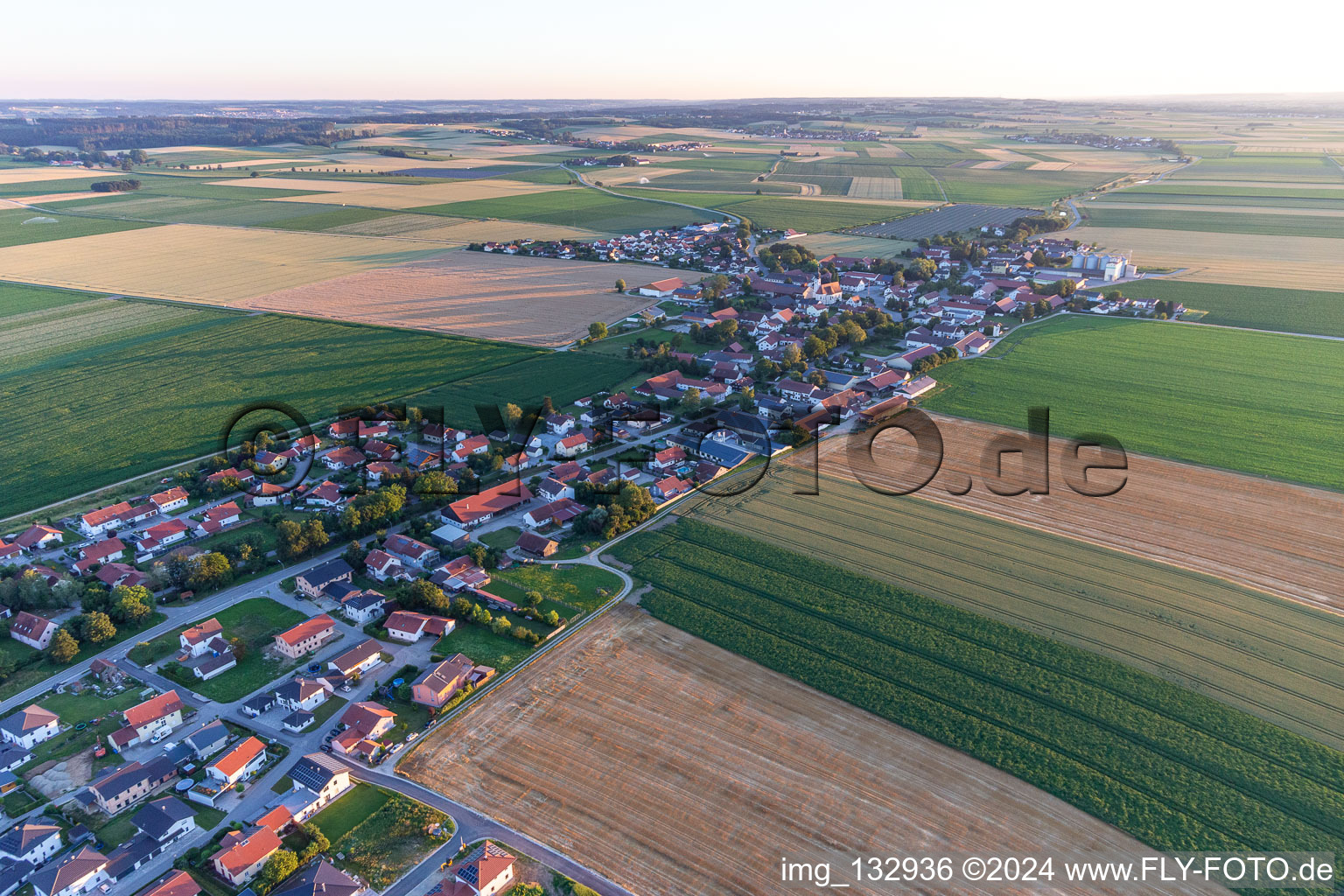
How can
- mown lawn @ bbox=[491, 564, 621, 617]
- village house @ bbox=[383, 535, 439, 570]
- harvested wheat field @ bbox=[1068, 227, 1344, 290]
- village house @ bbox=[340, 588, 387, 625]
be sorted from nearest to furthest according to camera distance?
1. village house @ bbox=[340, 588, 387, 625]
2. mown lawn @ bbox=[491, 564, 621, 617]
3. village house @ bbox=[383, 535, 439, 570]
4. harvested wheat field @ bbox=[1068, 227, 1344, 290]

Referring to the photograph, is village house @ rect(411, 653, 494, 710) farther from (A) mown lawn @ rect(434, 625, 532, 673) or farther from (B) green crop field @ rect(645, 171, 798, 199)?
(B) green crop field @ rect(645, 171, 798, 199)

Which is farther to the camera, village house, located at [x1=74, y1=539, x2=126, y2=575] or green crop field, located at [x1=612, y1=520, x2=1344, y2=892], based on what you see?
village house, located at [x1=74, y1=539, x2=126, y2=575]

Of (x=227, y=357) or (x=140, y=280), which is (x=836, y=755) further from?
(x=140, y=280)

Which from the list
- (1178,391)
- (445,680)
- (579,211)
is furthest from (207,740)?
(579,211)

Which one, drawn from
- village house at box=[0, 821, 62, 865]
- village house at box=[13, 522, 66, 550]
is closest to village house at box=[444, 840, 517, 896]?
village house at box=[0, 821, 62, 865]

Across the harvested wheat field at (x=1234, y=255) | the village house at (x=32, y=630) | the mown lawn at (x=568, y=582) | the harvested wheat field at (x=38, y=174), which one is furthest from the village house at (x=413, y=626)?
the harvested wheat field at (x=38, y=174)

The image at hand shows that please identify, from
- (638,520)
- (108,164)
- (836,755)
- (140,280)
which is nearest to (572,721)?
(836,755)

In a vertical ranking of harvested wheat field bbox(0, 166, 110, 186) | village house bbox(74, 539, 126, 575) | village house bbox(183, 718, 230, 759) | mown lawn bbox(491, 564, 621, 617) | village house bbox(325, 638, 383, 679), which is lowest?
village house bbox(183, 718, 230, 759)

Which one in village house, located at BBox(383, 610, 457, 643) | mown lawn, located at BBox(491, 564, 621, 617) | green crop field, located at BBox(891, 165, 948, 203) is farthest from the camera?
green crop field, located at BBox(891, 165, 948, 203)
